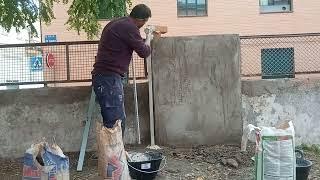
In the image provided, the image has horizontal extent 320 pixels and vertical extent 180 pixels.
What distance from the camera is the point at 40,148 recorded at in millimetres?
4453

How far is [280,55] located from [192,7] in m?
16.1

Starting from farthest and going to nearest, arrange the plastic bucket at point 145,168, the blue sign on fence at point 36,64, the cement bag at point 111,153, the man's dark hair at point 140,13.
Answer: the blue sign on fence at point 36,64, the man's dark hair at point 140,13, the plastic bucket at point 145,168, the cement bag at point 111,153

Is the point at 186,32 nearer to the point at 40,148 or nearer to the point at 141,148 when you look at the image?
the point at 141,148

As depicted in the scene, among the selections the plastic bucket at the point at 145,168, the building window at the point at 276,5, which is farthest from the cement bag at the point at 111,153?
the building window at the point at 276,5

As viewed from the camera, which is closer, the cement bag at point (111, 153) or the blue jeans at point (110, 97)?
the cement bag at point (111, 153)

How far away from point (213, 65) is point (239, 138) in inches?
40.9

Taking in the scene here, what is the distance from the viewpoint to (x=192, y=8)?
23.4 metres

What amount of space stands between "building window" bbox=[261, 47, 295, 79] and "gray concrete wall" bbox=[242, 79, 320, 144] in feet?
0.99

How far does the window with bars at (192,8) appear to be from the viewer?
2314cm

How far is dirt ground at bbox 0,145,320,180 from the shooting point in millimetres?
5723

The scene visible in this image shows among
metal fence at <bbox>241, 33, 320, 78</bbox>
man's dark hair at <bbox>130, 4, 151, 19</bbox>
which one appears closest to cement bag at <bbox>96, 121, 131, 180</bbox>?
man's dark hair at <bbox>130, 4, 151, 19</bbox>

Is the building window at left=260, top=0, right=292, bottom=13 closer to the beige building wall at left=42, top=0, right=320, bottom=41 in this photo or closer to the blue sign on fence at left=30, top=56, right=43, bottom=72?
the beige building wall at left=42, top=0, right=320, bottom=41

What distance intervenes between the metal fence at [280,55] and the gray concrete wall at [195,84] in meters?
0.77

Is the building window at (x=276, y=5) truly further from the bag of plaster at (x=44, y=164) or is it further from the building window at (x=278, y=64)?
the bag of plaster at (x=44, y=164)
